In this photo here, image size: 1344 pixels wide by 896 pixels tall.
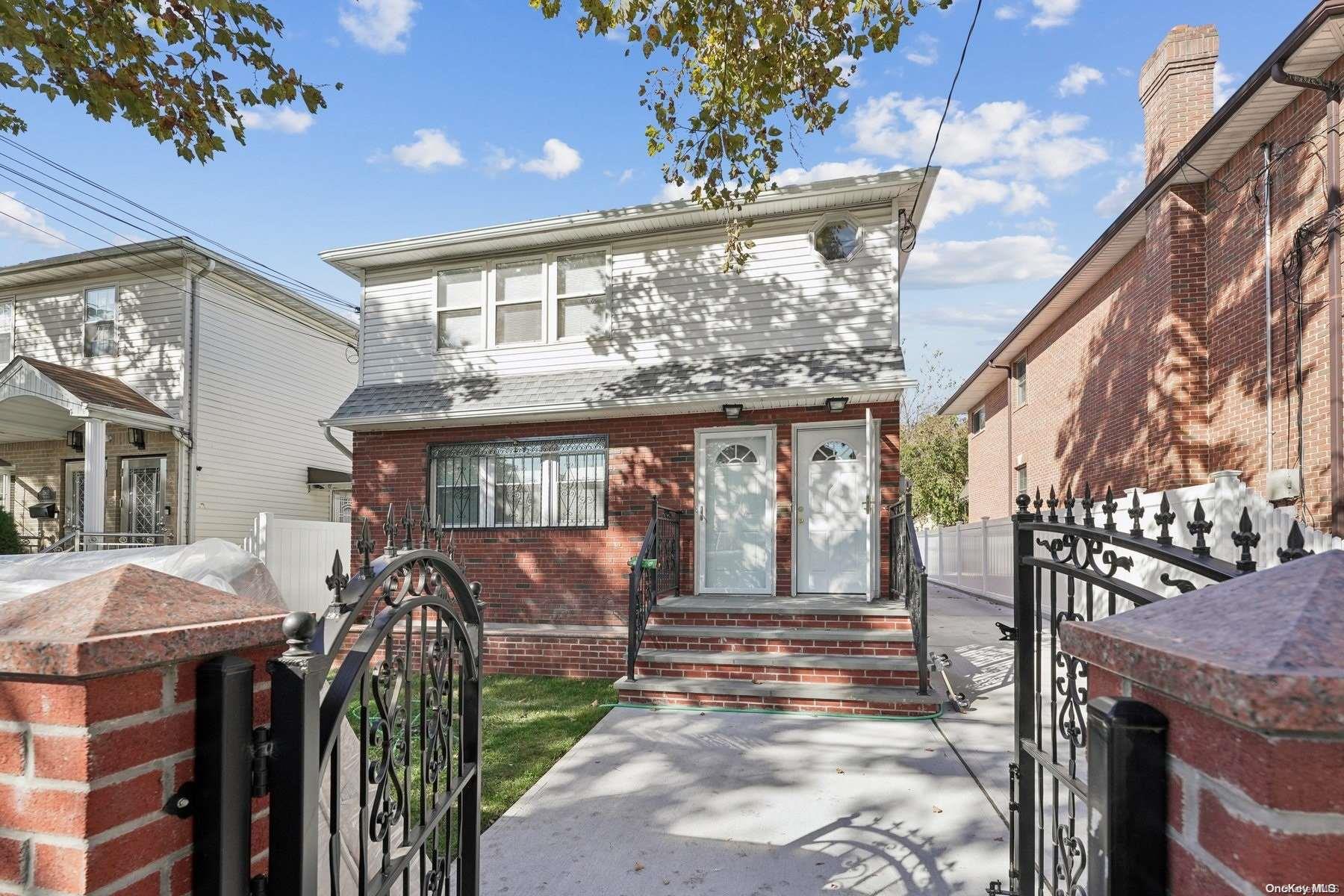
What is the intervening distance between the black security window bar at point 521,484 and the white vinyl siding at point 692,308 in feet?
3.69

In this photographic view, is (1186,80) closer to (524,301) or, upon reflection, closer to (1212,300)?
(1212,300)

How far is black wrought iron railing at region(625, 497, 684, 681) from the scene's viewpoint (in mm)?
7059

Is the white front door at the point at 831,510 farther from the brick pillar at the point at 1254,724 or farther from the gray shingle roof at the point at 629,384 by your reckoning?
the brick pillar at the point at 1254,724

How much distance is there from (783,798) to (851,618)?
3156 mm

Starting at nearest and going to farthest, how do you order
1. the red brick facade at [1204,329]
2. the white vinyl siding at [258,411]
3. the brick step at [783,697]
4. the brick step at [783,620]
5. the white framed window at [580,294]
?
the brick step at [783,697] → the brick step at [783,620] → the red brick facade at [1204,329] → the white framed window at [580,294] → the white vinyl siding at [258,411]

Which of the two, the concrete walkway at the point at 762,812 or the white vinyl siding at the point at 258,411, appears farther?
the white vinyl siding at the point at 258,411

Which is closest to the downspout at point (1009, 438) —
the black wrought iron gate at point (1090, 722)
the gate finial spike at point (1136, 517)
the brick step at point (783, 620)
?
the brick step at point (783, 620)

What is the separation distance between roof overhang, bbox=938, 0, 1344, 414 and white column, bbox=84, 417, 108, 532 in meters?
15.3

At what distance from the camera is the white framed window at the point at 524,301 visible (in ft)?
31.9

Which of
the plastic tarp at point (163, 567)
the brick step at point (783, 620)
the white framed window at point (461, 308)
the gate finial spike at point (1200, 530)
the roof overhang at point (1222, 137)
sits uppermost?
the roof overhang at point (1222, 137)

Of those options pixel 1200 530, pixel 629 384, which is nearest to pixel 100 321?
pixel 629 384

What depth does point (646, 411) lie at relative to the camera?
29.2 feet

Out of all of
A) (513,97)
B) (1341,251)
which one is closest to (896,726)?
(1341,251)

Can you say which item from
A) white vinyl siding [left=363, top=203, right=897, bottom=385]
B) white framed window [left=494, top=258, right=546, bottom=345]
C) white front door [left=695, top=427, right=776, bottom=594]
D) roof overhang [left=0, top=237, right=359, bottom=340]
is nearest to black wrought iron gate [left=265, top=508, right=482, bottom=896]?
white front door [left=695, top=427, right=776, bottom=594]
